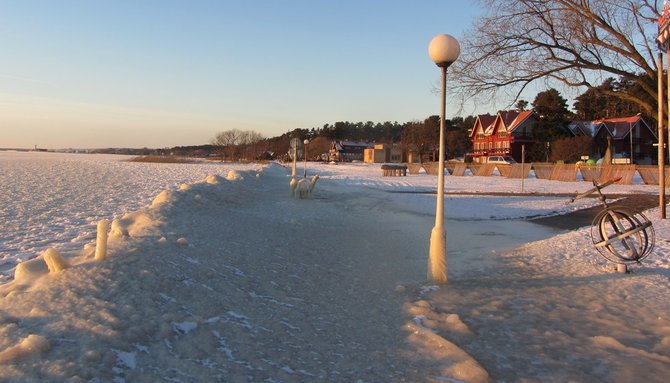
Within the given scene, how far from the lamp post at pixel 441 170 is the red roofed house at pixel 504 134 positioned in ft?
221

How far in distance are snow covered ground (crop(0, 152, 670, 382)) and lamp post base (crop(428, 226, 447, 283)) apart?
257 millimetres

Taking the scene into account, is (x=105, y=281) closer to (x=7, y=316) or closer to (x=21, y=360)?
(x=7, y=316)

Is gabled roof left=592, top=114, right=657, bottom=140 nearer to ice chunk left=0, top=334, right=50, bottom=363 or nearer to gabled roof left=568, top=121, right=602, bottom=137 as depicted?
gabled roof left=568, top=121, right=602, bottom=137

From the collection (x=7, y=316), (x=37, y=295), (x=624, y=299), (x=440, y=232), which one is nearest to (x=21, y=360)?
(x=7, y=316)

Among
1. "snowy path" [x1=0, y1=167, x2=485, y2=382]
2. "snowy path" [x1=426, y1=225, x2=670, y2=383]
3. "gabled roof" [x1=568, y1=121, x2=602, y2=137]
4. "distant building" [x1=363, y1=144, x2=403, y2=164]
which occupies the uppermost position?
"gabled roof" [x1=568, y1=121, x2=602, y2=137]

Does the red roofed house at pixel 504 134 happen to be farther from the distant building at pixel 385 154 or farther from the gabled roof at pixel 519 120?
the distant building at pixel 385 154

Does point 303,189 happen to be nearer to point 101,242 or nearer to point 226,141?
point 101,242

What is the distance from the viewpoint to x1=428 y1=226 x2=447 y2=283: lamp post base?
23.3 feet

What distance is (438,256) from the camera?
7145mm

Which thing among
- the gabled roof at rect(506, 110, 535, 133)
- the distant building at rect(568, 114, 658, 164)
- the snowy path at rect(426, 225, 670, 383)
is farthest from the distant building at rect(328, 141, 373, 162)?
the snowy path at rect(426, 225, 670, 383)

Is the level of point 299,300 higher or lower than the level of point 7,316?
lower

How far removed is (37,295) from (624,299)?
674cm

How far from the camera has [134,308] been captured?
4.50 metres

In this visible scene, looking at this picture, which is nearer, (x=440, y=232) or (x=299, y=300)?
(x=299, y=300)
